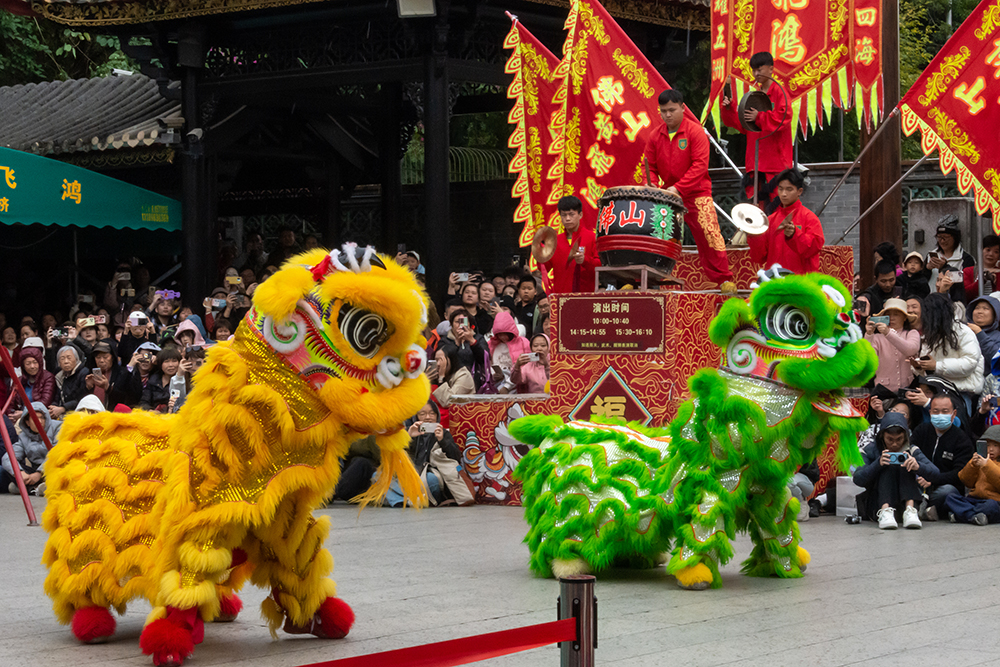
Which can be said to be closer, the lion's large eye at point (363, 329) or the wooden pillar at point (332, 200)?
the lion's large eye at point (363, 329)

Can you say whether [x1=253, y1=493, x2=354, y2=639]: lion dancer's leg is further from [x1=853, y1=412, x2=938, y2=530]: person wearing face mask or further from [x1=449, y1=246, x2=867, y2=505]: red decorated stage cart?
[x1=853, y1=412, x2=938, y2=530]: person wearing face mask

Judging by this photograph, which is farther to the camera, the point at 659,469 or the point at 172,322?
the point at 172,322

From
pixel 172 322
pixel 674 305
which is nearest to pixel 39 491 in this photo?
pixel 172 322

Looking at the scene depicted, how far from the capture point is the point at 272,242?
18688mm

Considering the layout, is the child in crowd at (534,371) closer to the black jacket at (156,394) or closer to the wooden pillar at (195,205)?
the black jacket at (156,394)

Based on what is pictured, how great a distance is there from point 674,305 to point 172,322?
6.70 metres

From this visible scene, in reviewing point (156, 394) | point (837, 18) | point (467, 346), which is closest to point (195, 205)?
point (156, 394)

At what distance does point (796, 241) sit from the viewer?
29.6ft

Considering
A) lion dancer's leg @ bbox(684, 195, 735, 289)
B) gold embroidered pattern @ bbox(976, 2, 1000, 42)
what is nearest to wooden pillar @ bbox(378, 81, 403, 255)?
lion dancer's leg @ bbox(684, 195, 735, 289)

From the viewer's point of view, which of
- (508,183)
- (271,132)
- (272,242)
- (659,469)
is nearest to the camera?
(659,469)

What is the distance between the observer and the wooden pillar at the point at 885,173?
38.9 ft

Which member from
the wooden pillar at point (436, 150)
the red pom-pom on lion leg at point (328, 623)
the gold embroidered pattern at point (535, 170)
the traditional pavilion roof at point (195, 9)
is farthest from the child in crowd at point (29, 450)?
the red pom-pom on lion leg at point (328, 623)

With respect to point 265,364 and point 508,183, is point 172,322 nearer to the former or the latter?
point 508,183

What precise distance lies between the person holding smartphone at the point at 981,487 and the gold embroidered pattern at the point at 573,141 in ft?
13.9
